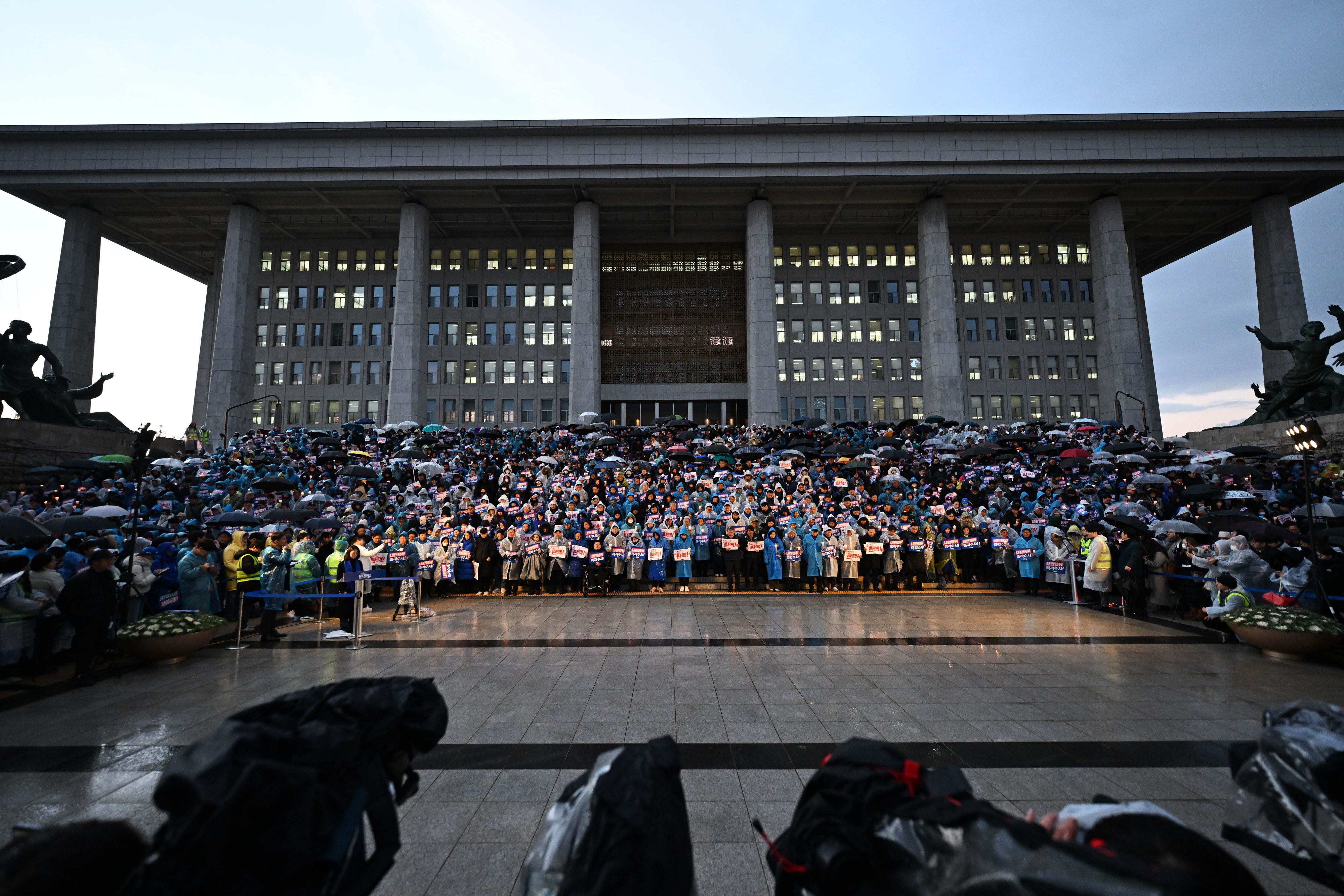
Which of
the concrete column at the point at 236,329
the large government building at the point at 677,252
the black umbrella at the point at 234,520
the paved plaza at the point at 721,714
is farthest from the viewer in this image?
the large government building at the point at 677,252

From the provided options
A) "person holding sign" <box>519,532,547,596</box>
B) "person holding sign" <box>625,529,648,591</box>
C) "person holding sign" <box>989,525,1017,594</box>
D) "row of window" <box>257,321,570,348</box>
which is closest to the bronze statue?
"person holding sign" <box>989,525,1017,594</box>

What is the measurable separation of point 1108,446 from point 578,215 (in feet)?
134

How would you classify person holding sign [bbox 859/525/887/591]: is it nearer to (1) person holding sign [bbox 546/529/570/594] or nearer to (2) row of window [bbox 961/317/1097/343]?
(1) person holding sign [bbox 546/529/570/594]

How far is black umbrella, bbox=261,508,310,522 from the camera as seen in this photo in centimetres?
1527

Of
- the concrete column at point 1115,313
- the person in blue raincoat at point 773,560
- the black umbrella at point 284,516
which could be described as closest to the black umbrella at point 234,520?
the black umbrella at point 284,516

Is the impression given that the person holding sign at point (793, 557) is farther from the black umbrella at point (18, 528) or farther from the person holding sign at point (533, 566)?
the black umbrella at point (18, 528)

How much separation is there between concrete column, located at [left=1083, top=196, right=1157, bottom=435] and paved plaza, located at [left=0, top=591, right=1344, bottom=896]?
40.9 meters

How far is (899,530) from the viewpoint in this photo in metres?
16.9

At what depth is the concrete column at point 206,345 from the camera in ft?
184

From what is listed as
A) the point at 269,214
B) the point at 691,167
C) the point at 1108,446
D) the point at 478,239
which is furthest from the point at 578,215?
the point at 1108,446

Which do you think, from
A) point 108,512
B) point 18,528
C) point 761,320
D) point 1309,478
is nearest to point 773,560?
point 1309,478

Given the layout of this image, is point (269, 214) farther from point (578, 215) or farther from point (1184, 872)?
point (1184, 872)

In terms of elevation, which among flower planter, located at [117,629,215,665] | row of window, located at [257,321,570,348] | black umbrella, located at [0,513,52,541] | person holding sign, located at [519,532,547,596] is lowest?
flower planter, located at [117,629,215,665]

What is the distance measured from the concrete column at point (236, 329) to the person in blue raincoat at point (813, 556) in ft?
139
